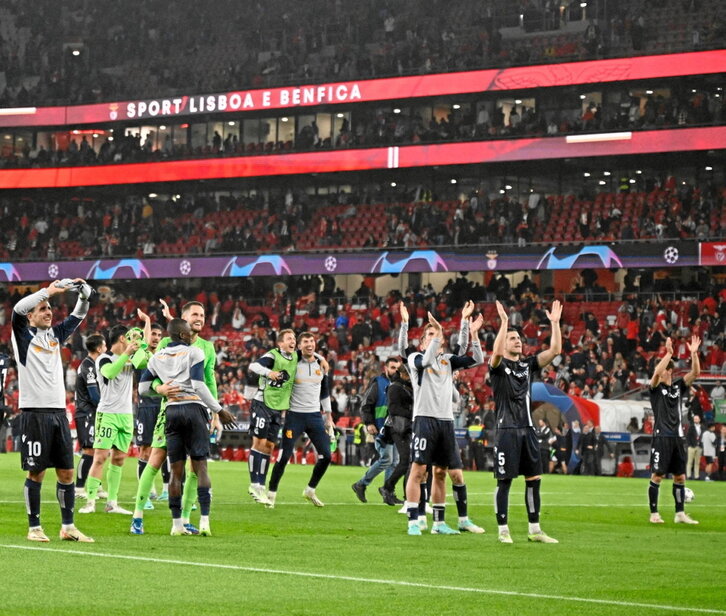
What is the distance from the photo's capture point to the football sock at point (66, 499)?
40.9 feet

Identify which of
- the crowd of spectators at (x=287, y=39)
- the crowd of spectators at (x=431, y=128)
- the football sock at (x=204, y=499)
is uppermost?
the crowd of spectators at (x=287, y=39)

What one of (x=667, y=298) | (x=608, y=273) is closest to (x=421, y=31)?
(x=608, y=273)

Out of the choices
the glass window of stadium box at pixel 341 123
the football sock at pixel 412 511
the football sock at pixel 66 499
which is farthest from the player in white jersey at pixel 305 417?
the glass window of stadium box at pixel 341 123

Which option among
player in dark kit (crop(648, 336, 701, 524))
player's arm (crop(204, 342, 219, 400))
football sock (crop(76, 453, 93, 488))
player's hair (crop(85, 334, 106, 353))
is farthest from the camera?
football sock (crop(76, 453, 93, 488))

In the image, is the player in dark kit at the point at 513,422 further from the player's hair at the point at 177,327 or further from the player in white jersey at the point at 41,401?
the player in white jersey at the point at 41,401

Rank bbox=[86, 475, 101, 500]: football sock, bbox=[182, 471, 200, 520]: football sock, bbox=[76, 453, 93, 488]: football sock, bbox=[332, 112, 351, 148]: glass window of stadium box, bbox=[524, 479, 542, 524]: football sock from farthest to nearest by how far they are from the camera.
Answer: bbox=[332, 112, 351, 148]: glass window of stadium box → bbox=[76, 453, 93, 488]: football sock → bbox=[86, 475, 101, 500]: football sock → bbox=[524, 479, 542, 524]: football sock → bbox=[182, 471, 200, 520]: football sock

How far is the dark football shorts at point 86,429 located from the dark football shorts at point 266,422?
237 cm

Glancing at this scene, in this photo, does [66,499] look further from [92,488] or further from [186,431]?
[92,488]

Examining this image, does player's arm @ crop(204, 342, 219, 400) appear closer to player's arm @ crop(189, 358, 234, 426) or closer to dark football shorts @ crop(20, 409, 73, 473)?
player's arm @ crop(189, 358, 234, 426)

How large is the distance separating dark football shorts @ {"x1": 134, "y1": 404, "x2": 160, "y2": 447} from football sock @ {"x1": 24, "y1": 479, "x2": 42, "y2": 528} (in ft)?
18.4

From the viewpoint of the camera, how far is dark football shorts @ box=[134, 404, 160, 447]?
721 inches

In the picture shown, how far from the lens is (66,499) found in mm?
12539

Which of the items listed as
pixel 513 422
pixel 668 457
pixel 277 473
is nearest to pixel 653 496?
pixel 668 457

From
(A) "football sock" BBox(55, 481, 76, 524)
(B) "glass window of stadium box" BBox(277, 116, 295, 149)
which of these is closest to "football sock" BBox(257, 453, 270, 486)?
(A) "football sock" BBox(55, 481, 76, 524)
